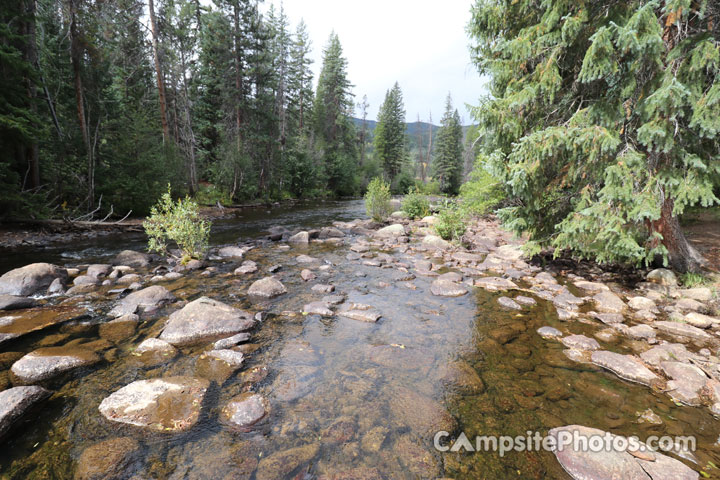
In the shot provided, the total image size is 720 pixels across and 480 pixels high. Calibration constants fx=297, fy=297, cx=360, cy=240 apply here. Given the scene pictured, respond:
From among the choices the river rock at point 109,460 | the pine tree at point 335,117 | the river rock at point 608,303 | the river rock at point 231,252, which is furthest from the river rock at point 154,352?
the pine tree at point 335,117

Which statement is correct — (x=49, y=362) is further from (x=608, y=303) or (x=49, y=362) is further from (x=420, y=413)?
(x=608, y=303)

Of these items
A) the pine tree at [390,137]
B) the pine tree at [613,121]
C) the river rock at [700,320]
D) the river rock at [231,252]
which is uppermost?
the pine tree at [390,137]

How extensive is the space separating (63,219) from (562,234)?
15.7 meters

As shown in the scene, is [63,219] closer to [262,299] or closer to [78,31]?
[78,31]

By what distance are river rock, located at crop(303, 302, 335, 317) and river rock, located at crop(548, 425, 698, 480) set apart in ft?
11.7

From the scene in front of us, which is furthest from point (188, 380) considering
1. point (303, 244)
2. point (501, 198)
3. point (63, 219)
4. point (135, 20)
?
point (135, 20)

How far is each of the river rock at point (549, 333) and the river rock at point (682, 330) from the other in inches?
62.6

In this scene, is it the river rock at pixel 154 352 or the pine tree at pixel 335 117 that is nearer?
the river rock at pixel 154 352

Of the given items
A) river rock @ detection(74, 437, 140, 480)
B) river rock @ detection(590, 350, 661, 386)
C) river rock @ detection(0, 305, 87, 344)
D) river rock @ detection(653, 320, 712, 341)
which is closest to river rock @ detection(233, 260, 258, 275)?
river rock @ detection(0, 305, 87, 344)

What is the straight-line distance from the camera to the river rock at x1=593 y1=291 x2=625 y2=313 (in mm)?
5332

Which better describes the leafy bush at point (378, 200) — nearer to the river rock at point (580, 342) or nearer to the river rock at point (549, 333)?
the river rock at point (549, 333)

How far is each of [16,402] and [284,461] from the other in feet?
8.54

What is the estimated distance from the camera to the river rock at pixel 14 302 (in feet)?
16.3

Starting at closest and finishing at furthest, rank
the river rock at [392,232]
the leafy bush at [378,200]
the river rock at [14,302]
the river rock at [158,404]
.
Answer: the river rock at [158,404], the river rock at [14,302], the river rock at [392,232], the leafy bush at [378,200]
